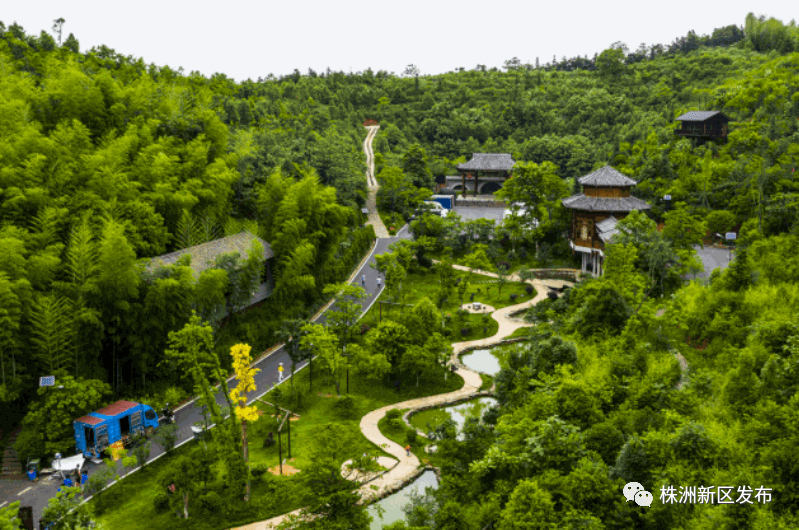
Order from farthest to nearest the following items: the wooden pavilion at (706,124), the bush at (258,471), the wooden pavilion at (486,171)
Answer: the wooden pavilion at (486,171), the wooden pavilion at (706,124), the bush at (258,471)

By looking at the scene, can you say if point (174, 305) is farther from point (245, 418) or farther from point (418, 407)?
point (418, 407)

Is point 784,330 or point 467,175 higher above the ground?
point 467,175

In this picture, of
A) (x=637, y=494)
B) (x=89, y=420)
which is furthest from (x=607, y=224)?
(x=89, y=420)

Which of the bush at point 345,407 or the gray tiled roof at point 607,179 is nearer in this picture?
the bush at point 345,407

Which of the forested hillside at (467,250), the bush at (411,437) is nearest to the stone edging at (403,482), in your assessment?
the bush at (411,437)

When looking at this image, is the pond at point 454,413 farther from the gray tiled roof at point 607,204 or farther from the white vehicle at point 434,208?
the white vehicle at point 434,208

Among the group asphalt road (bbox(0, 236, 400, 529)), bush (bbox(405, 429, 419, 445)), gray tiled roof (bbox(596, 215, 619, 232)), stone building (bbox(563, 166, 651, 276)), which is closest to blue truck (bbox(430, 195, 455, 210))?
stone building (bbox(563, 166, 651, 276))

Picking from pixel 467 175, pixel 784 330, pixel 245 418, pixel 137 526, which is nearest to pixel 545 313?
pixel 784 330

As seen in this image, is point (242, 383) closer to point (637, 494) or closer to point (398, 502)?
point (398, 502)
